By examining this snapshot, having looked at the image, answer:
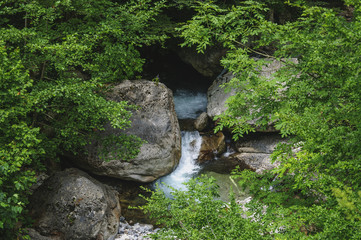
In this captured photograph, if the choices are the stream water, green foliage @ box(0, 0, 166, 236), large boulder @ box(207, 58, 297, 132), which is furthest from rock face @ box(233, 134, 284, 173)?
green foliage @ box(0, 0, 166, 236)

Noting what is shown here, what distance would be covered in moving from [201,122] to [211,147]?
1.26m

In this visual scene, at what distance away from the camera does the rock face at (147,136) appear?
9438mm

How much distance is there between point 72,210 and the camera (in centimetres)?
752

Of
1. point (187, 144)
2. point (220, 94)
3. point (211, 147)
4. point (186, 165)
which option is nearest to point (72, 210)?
point (186, 165)

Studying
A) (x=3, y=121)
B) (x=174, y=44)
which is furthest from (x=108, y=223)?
(x=174, y=44)

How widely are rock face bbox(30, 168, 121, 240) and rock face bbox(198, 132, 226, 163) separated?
4.34 metres

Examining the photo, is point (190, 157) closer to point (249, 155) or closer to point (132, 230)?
point (249, 155)

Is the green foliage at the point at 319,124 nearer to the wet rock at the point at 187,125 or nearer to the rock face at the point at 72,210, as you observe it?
the rock face at the point at 72,210

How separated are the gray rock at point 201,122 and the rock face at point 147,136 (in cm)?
156

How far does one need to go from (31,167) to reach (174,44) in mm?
9442

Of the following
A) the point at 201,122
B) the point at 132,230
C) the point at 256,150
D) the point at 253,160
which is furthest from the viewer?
the point at 201,122

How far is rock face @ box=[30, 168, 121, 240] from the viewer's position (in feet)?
24.0

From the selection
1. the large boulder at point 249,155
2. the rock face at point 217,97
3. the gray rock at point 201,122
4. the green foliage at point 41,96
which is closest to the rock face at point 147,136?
the green foliage at point 41,96

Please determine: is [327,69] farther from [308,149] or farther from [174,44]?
[174,44]
